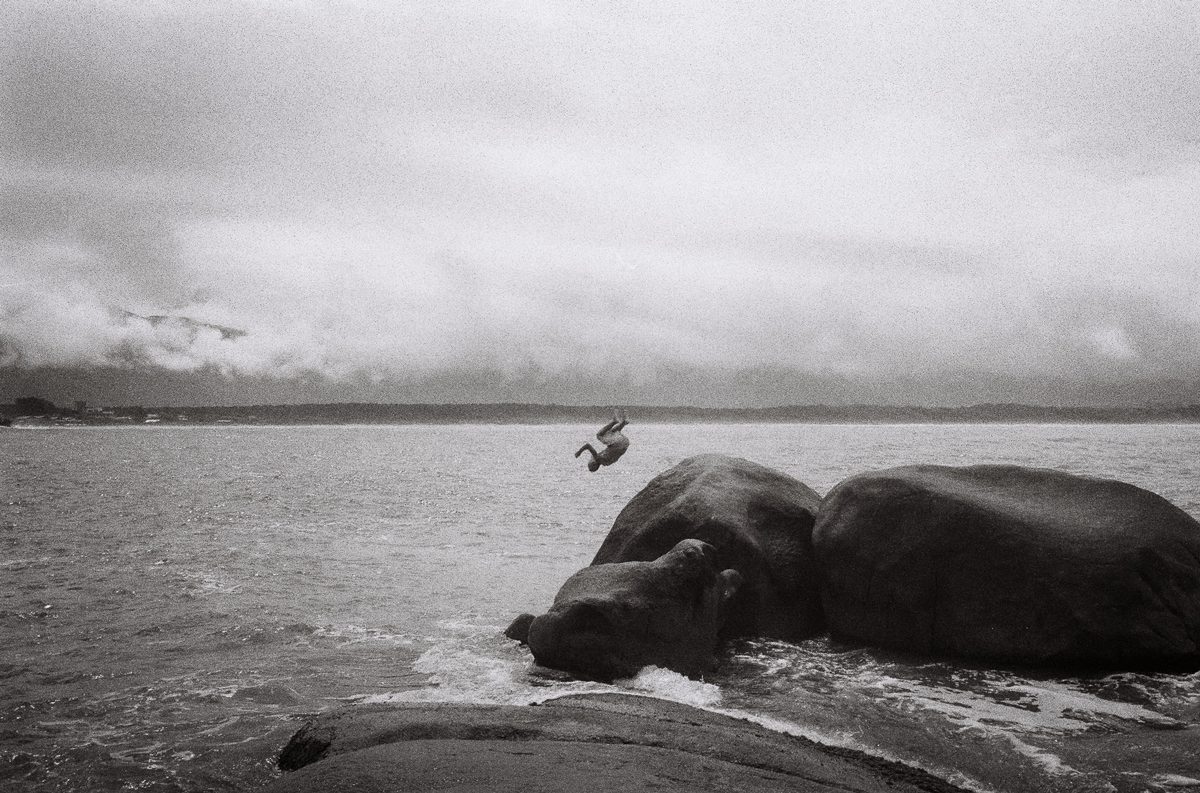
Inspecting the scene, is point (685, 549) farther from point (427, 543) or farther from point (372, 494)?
point (372, 494)

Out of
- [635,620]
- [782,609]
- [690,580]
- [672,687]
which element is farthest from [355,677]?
[782,609]

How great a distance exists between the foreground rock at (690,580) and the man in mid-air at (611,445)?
1.57 meters

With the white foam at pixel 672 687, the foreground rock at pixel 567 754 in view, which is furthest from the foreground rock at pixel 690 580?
the foreground rock at pixel 567 754

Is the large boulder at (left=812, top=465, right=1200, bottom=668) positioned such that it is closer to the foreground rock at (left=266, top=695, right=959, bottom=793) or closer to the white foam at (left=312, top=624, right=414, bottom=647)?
the foreground rock at (left=266, top=695, right=959, bottom=793)

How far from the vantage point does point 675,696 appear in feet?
29.8

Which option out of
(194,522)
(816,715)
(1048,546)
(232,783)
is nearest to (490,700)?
(232,783)

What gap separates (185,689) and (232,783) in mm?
3335

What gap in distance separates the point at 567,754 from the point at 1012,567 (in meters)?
7.12

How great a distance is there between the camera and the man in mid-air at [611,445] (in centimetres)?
1533

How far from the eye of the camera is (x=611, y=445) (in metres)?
15.5

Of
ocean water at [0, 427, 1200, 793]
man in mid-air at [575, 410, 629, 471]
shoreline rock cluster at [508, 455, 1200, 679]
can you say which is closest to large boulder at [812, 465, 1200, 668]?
shoreline rock cluster at [508, 455, 1200, 679]

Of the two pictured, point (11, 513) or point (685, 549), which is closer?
point (685, 549)

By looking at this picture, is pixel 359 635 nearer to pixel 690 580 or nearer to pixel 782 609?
pixel 690 580

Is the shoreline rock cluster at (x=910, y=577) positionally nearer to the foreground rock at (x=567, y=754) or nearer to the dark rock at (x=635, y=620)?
the dark rock at (x=635, y=620)
